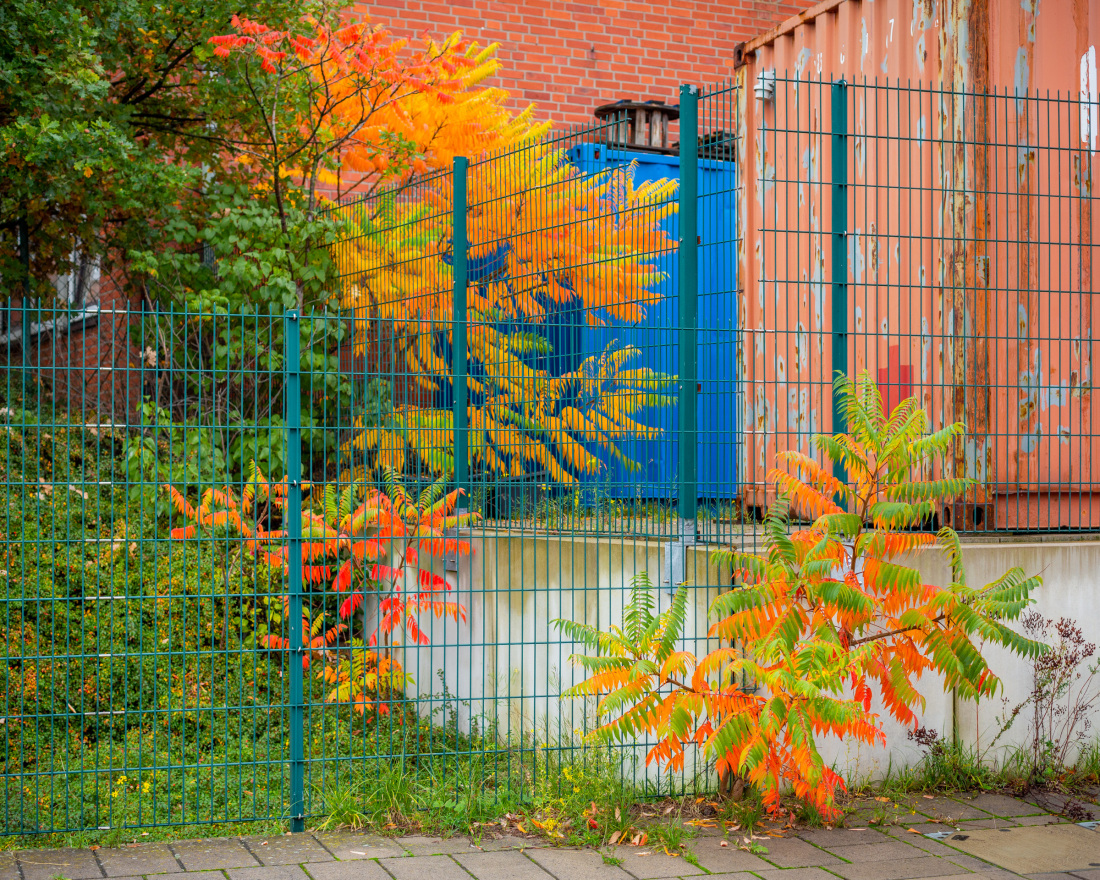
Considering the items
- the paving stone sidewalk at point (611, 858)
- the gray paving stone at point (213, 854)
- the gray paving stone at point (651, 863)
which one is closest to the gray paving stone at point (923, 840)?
the paving stone sidewalk at point (611, 858)

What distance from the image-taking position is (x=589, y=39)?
39.8 ft

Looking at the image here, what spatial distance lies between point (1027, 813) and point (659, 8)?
9.85 meters

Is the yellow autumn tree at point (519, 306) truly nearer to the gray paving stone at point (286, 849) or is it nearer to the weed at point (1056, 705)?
the gray paving stone at point (286, 849)

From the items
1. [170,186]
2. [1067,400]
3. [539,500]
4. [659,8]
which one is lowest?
[539,500]

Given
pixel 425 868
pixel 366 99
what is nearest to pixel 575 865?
pixel 425 868

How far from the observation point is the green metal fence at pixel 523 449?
522 cm

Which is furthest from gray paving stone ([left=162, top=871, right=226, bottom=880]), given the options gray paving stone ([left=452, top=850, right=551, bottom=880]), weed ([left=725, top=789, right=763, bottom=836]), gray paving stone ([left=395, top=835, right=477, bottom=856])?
weed ([left=725, top=789, right=763, bottom=836])

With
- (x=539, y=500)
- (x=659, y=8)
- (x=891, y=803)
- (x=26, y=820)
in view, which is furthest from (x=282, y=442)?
(x=659, y=8)

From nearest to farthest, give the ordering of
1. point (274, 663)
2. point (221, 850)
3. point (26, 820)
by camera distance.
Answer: point (221, 850) < point (26, 820) < point (274, 663)

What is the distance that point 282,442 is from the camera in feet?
25.2

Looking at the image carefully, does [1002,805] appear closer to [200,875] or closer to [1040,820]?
[1040,820]

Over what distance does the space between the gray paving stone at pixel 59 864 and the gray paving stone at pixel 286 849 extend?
1.98ft

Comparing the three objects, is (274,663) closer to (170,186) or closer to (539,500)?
(539,500)

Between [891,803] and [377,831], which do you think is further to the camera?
[891,803]
